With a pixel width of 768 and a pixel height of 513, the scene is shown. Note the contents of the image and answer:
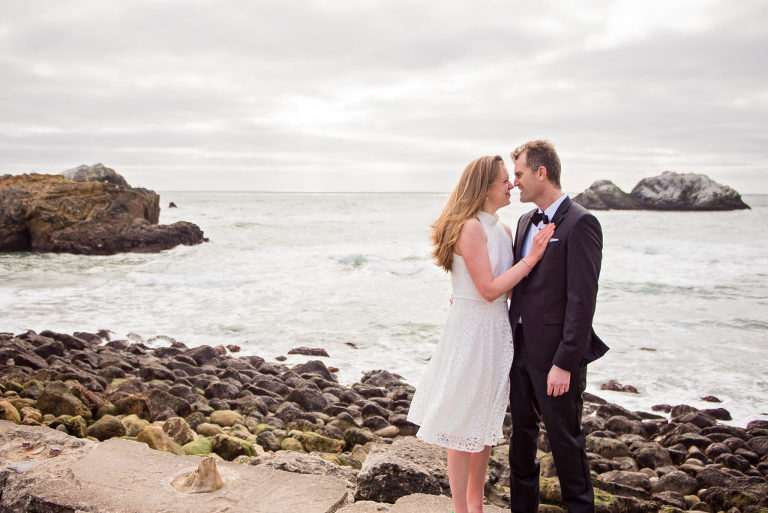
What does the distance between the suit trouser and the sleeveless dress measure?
0.28 feet

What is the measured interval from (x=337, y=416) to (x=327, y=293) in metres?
9.80

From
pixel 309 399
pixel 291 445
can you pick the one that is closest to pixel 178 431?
pixel 291 445

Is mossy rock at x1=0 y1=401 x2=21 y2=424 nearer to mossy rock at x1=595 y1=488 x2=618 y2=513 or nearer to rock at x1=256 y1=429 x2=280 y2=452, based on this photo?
rock at x1=256 y1=429 x2=280 y2=452

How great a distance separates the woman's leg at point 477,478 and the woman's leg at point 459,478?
8 centimetres

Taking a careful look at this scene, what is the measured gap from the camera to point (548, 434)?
11.0 feet

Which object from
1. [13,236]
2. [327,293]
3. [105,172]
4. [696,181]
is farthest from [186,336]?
[696,181]

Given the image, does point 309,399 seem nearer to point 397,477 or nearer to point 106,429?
point 106,429

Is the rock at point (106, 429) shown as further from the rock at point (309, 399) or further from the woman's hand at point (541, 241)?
the woman's hand at point (541, 241)

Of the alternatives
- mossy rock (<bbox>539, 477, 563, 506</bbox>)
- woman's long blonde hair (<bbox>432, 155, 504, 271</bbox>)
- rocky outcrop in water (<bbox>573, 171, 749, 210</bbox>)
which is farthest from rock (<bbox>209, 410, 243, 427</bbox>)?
rocky outcrop in water (<bbox>573, 171, 749, 210</bbox>)

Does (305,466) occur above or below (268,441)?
above

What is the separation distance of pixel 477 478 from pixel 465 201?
62.9 inches

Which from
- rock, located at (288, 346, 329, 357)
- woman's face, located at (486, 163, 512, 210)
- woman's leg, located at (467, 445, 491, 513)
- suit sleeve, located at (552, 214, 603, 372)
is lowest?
rock, located at (288, 346, 329, 357)

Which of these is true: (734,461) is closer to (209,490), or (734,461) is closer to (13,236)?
(209,490)

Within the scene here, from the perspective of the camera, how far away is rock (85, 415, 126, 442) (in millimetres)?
5387
